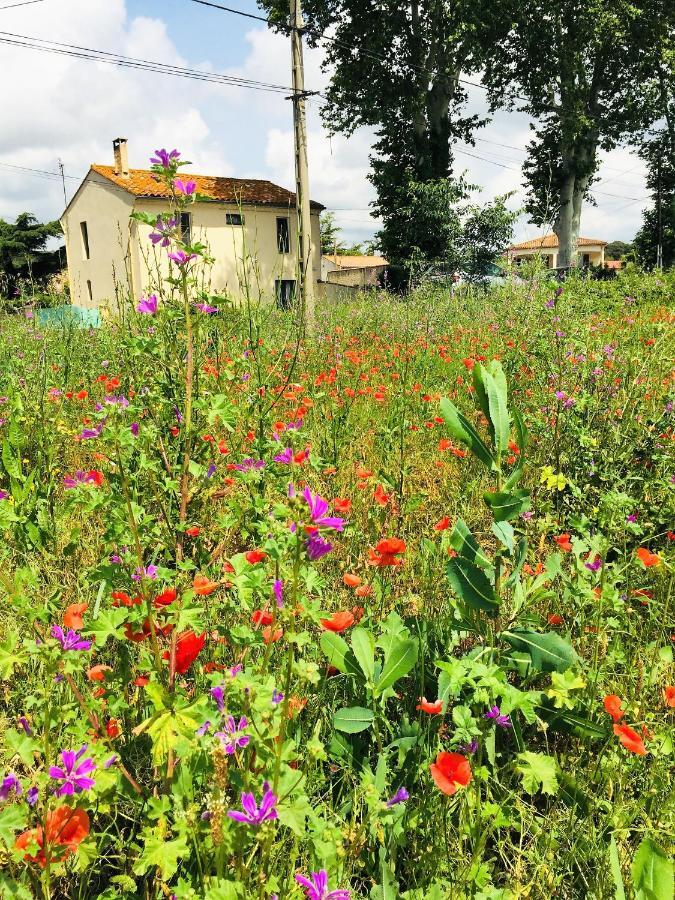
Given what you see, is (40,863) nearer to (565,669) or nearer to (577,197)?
(565,669)

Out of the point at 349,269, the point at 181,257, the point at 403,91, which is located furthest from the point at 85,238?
the point at 181,257

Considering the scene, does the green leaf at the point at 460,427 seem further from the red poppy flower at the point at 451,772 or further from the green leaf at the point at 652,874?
the green leaf at the point at 652,874

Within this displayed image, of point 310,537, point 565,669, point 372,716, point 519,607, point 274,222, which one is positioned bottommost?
point 372,716

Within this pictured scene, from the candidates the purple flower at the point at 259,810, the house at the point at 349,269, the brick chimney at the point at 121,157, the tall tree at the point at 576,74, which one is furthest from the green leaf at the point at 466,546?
the house at the point at 349,269

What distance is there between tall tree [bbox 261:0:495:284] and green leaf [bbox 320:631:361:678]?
21111mm

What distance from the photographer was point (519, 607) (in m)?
1.47

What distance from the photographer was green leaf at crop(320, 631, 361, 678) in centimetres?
155

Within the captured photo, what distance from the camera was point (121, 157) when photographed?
2539 cm

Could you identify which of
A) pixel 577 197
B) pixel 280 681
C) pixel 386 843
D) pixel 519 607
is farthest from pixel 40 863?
pixel 577 197

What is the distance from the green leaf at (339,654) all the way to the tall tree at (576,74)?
Answer: 20.6 m

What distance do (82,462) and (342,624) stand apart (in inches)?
90.7

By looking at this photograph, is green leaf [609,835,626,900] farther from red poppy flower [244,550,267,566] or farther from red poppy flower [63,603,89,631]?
red poppy flower [63,603,89,631]

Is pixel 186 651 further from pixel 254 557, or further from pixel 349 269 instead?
pixel 349 269

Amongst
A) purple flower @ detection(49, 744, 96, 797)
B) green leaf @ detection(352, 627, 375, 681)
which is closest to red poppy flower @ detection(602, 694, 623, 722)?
green leaf @ detection(352, 627, 375, 681)
